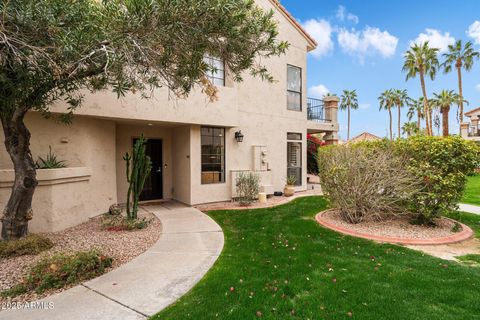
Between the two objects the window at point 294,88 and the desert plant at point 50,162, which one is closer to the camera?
the desert plant at point 50,162

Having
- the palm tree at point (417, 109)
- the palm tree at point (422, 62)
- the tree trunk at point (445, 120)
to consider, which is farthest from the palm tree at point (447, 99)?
the palm tree at point (417, 109)

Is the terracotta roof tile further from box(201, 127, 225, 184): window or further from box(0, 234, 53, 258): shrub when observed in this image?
box(0, 234, 53, 258): shrub

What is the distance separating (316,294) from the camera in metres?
3.43

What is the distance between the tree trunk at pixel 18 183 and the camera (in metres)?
5.01

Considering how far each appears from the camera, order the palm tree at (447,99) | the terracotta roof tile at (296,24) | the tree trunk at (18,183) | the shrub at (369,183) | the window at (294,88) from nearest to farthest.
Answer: the tree trunk at (18,183)
the shrub at (369,183)
the terracotta roof tile at (296,24)
the window at (294,88)
the palm tree at (447,99)

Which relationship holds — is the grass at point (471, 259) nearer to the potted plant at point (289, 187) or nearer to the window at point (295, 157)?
the potted plant at point (289, 187)

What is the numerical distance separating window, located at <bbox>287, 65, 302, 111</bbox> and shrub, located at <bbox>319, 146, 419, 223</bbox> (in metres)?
5.88

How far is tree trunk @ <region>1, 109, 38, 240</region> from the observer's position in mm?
5012

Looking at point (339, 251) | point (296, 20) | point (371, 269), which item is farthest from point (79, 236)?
point (296, 20)

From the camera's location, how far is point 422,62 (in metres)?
28.7

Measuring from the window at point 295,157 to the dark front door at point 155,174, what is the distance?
624 centimetres

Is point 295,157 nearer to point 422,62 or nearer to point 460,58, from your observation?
point 422,62

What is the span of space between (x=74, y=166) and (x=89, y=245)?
129 inches

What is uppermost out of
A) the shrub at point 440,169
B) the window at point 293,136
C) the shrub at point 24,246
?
the window at point 293,136
